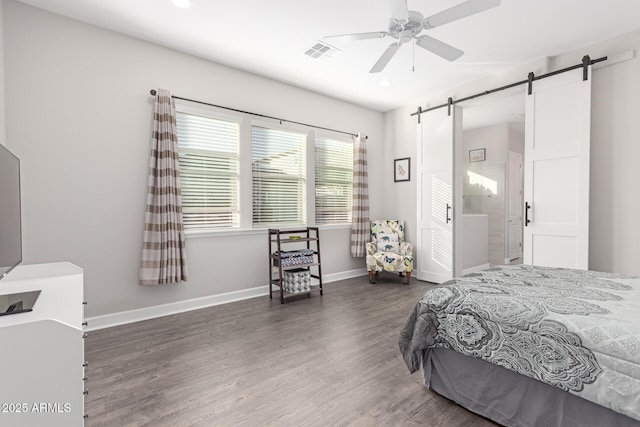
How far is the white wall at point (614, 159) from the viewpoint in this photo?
2.98 meters

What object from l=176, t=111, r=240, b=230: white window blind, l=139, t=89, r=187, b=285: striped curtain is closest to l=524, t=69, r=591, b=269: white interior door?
l=176, t=111, r=240, b=230: white window blind

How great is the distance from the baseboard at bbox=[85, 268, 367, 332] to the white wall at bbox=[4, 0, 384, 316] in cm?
5

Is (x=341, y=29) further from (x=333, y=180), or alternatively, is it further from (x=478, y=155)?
(x=478, y=155)

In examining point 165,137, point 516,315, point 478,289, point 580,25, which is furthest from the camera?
point 165,137

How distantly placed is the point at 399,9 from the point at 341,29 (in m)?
1.09

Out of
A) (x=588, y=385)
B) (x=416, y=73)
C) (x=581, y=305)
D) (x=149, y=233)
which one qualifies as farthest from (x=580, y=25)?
(x=149, y=233)

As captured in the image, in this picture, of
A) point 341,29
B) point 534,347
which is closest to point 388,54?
point 341,29

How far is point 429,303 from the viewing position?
5.82ft

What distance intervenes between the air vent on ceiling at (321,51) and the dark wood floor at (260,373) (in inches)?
112

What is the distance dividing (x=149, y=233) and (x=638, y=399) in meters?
3.48

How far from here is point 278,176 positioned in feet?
13.7

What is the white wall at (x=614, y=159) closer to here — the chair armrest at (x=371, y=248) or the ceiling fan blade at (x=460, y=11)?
the ceiling fan blade at (x=460, y=11)

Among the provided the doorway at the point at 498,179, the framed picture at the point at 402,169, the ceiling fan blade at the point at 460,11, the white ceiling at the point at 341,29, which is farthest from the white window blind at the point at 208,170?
the doorway at the point at 498,179

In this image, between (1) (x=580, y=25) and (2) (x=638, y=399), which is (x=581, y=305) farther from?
(1) (x=580, y=25)
